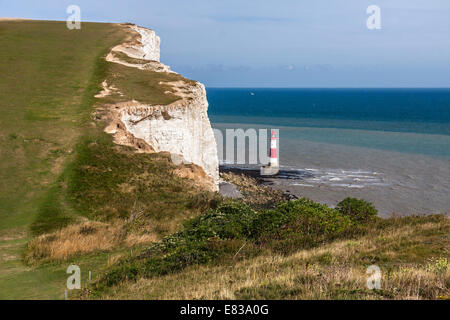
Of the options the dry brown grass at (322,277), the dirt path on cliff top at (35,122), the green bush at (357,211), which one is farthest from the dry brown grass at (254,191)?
the dry brown grass at (322,277)

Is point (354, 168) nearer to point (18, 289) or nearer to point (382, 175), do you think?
point (382, 175)

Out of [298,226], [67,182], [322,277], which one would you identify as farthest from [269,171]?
[322,277]

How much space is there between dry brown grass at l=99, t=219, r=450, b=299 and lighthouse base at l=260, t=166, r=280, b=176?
29.8 meters

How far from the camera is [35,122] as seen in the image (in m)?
27.0

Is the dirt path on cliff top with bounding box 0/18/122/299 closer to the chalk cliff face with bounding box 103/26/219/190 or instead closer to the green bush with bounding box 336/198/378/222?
the chalk cliff face with bounding box 103/26/219/190

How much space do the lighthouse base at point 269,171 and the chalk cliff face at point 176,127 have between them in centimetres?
1022

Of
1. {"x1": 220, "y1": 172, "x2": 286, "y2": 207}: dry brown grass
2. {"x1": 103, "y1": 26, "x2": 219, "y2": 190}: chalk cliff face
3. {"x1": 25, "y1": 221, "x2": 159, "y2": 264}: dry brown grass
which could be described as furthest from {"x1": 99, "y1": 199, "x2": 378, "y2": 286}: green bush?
{"x1": 220, "y1": 172, "x2": 286, "y2": 207}: dry brown grass

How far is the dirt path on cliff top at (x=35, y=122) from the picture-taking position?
42.2 feet

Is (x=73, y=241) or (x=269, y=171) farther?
(x=269, y=171)

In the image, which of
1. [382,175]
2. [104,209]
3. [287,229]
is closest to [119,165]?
[104,209]

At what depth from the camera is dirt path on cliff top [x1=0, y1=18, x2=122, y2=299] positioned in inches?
506

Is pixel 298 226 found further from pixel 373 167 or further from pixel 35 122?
pixel 373 167

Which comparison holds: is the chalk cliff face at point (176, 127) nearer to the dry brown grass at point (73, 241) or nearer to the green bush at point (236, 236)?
the dry brown grass at point (73, 241)

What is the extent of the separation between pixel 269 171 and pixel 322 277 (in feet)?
114
